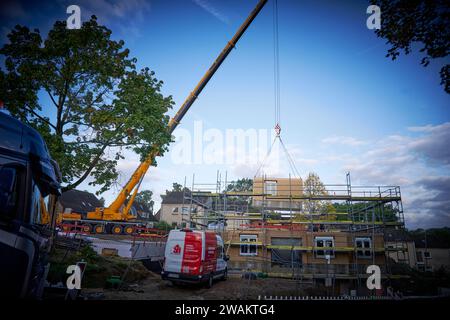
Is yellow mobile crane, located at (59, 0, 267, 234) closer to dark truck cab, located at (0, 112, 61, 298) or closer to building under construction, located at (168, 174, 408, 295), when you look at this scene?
building under construction, located at (168, 174, 408, 295)

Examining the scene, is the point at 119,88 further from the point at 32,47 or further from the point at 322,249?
the point at 322,249

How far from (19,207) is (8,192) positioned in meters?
0.31

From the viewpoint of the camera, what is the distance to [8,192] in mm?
3600

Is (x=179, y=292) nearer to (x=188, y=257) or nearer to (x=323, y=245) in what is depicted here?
(x=188, y=257)

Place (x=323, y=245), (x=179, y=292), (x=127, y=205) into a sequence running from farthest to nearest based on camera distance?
(x=323, y=245) < (x=127, y=205) < (x=179, y=292)

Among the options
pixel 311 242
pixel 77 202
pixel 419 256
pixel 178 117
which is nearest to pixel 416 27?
pixel 178 117

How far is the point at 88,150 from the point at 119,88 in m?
3.34

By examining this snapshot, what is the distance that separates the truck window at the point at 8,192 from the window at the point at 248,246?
20.1 metres

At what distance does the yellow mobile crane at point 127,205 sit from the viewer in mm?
18797

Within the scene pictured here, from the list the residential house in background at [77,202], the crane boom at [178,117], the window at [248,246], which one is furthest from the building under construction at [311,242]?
the residential house in background at [77,202]

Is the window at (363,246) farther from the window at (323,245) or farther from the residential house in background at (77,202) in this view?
the residential house in background at (77,202)

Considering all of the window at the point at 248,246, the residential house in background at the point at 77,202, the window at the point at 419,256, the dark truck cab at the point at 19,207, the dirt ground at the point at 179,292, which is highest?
the residential house in background at the point at 77,202

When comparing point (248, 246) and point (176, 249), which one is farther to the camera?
point (248, 246)

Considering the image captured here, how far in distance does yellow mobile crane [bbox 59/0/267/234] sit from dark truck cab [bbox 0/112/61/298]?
13864 millimetres
